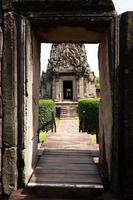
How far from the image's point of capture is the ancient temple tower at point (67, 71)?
94.0 ft

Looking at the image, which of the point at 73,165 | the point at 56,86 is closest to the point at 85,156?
the point at 73,165

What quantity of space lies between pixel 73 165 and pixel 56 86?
23322 millimetres

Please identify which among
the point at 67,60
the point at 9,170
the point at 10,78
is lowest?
the point at 9,170

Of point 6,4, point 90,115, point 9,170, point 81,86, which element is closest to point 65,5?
point 6,4

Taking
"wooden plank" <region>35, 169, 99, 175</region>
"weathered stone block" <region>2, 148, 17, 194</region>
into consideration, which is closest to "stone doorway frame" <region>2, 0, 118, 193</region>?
"weathered stone block" <region>2, 148, 17, 194</region>

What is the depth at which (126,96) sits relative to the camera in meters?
4.50

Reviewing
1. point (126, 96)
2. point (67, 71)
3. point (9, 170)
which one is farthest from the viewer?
point (67, 71)

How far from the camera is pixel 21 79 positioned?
459cm

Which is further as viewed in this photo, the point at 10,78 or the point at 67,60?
the point at 67,60

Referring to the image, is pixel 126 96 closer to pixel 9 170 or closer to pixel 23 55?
pixel 23 55

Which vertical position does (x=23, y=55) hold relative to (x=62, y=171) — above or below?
above

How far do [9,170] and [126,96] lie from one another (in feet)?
6.56

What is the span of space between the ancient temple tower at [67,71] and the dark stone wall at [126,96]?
23.9 metres

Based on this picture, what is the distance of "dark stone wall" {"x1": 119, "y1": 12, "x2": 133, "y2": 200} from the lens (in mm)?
4465
